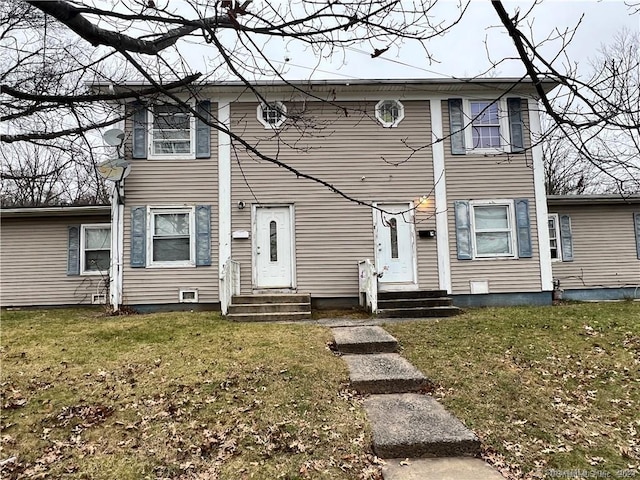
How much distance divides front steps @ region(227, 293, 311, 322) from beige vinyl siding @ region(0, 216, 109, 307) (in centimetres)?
497

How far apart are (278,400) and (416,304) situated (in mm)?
4956

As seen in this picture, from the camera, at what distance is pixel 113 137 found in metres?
8.39

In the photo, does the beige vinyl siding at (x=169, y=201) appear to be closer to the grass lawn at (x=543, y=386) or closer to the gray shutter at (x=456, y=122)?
the grass lawn at (x=543, y=386)

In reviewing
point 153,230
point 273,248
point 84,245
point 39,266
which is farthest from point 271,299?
point 39,266

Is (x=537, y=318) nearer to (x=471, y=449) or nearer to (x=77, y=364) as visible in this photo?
(x=471, y=449)

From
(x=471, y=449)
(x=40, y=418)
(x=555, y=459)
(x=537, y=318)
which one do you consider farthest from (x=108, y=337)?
(x=537, y=318)

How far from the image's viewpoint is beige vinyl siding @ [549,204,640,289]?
38.7 ft

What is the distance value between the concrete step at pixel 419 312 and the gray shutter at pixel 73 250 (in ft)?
26.6

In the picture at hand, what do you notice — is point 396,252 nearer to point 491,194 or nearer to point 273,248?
point 491,194

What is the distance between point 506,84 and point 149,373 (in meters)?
9.46

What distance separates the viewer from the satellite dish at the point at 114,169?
328 inches

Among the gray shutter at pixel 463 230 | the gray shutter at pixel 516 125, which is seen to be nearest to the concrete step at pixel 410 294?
the gray shutter at pixel 463 230

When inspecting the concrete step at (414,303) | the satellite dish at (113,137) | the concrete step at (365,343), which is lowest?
the concrete step at (365,343)

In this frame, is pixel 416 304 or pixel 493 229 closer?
pixel 416 304
